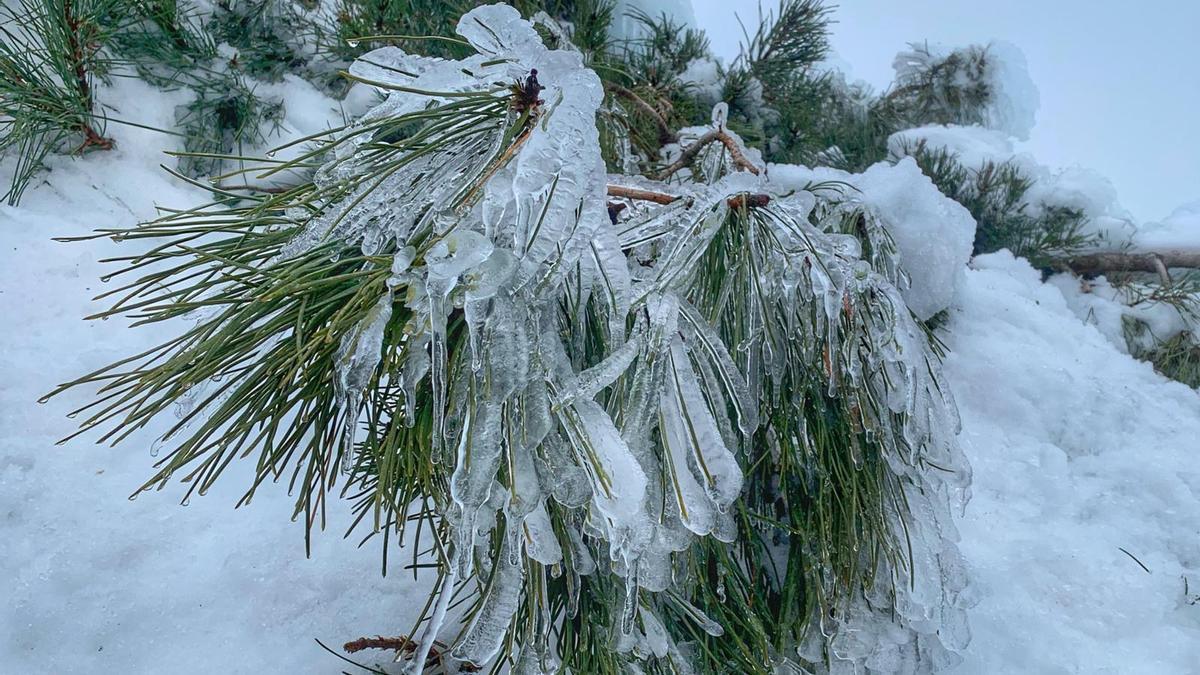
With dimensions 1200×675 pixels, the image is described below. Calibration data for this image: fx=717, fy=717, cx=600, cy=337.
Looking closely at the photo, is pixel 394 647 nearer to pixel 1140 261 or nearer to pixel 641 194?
pixel 641 194

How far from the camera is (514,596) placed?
67 centimetres

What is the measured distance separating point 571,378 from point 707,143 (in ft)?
2.65

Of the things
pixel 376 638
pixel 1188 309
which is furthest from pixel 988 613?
pixel 1188 309

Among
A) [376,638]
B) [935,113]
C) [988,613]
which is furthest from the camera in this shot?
[935,113]

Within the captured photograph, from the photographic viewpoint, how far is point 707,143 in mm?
1292

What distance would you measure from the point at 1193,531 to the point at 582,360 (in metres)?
1.36

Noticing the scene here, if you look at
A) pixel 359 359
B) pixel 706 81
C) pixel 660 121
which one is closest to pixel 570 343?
pixel 359 359

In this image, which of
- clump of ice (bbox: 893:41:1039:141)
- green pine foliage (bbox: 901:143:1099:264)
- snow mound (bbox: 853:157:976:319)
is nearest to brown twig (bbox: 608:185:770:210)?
snow mound (bbox: 853:157:976:319)

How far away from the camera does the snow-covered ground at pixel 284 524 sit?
1.04m

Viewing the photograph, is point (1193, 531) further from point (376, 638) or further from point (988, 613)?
point (376, 638)

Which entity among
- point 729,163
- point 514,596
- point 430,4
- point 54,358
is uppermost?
point 430,4

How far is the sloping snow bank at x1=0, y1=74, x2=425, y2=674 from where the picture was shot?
100cm

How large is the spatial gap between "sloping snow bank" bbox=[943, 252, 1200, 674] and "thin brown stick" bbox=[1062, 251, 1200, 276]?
0.59 m

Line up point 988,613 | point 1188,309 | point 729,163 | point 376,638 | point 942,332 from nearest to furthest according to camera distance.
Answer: point 376,638
point 988,613
point 729,163
point 942,332
point 1188,309
